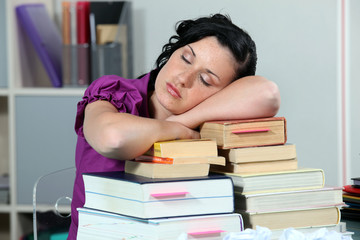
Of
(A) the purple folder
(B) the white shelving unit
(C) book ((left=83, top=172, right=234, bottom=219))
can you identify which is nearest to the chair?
(C) book ((left=83, top=172, right=234, bottom=219))

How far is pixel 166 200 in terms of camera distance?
0.86 meters

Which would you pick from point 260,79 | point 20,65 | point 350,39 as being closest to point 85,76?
point 20,65

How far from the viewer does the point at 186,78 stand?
1229 millimetres

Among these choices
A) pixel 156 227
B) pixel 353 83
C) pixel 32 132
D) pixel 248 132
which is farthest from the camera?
pixel 353 83

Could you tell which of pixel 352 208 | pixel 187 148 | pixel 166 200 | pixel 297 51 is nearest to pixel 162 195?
pixel 166 200

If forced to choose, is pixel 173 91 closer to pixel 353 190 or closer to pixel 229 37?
pixel 229 37

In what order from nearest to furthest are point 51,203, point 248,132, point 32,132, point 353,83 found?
point 248,132
point 51,203
point 32,132
point 353,83

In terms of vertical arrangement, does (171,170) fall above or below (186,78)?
below

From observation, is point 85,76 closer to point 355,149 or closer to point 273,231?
point 355,149

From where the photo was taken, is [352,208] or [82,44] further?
[82,44]

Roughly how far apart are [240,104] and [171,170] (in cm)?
30

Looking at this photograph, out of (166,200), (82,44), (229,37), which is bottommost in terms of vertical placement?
(166,200)

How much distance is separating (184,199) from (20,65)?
192 cm

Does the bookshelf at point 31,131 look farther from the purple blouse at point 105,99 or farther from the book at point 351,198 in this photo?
the book at point 351,198
